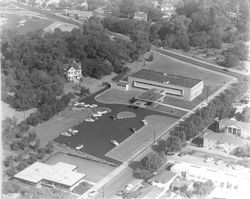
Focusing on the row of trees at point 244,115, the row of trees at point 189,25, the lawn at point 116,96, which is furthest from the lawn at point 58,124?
the row of trees at point 189,25

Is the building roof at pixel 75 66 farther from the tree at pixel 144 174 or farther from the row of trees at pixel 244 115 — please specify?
the tree at pixel 144 174

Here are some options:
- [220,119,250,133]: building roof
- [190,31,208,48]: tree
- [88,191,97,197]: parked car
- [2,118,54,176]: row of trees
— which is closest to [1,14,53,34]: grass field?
[190,31,208,48]: tree

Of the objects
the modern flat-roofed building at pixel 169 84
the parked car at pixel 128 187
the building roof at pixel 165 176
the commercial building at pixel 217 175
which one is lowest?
the parked car at pixel 128 187

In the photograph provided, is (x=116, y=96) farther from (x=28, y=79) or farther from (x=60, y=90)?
(x=28, y=79)

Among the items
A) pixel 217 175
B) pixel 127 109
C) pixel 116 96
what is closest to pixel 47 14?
pixel 116 96

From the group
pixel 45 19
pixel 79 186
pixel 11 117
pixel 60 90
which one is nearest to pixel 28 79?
pixel 60 90

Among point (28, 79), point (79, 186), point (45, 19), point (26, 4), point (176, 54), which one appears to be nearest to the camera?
point (79, 186)

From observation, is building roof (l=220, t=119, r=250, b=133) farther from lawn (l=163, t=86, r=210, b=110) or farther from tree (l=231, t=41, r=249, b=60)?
tree (l=231, t=41, r=249, b=60)
